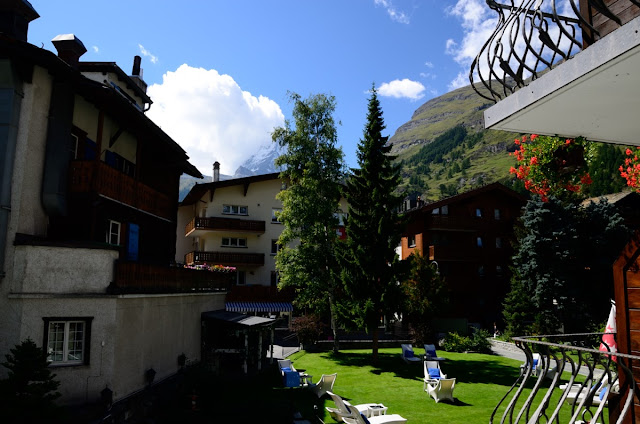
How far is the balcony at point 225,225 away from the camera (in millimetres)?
42906

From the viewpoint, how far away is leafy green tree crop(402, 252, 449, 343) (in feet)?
114

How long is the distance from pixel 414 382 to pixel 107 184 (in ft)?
55.0

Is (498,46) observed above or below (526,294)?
above

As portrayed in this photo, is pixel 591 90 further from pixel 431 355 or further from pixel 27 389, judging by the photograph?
pixel 431 355

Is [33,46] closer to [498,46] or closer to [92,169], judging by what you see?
[92,169]

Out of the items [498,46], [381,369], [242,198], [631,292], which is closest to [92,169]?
[498,46]

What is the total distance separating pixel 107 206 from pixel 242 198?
28.3 meters

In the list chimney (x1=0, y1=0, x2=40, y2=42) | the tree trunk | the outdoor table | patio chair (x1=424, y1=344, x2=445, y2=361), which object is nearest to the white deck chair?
the outdoor table

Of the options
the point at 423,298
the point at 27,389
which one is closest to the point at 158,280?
the point at 27,389

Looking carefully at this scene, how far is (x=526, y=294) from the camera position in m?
36.6

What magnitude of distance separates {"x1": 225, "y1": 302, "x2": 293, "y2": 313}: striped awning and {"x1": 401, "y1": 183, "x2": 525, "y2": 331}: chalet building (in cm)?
1378

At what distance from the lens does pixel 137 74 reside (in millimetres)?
28875

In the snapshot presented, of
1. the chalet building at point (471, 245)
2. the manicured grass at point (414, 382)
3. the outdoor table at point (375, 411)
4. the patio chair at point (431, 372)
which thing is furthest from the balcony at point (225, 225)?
the outdoor table at point (375, 411)

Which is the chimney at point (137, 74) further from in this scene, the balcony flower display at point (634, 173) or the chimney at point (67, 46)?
the balcony flower display at point (634, 173)
